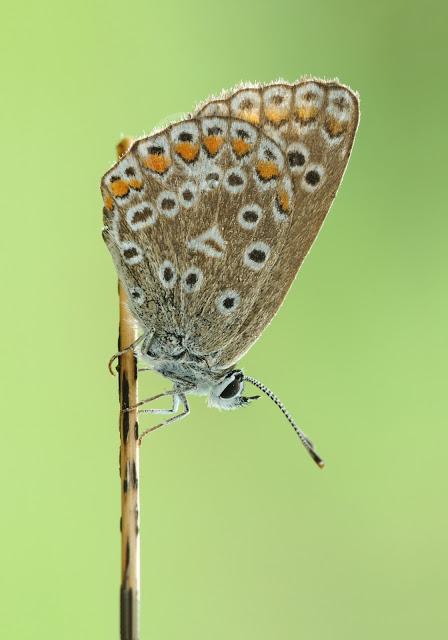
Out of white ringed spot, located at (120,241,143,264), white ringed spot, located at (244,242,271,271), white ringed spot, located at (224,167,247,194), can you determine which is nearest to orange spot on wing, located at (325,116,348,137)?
white ringed spot, located at (224,167,247,194)

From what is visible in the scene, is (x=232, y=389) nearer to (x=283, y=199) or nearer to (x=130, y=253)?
(x=130, y=253)

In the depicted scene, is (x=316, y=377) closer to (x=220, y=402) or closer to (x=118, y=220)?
(x=220, y=402)

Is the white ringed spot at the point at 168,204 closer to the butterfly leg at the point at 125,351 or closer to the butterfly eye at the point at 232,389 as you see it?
the butterfly leg at the point at 125,351

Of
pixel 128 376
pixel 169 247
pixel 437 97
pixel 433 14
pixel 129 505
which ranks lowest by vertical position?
pixel 129 505

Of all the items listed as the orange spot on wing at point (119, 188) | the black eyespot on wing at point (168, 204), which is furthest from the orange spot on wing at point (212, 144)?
the orange spot on wing at point (119, 188)

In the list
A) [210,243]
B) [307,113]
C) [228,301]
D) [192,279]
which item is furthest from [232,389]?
[307,113]

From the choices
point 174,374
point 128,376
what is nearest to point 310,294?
point 174,374
